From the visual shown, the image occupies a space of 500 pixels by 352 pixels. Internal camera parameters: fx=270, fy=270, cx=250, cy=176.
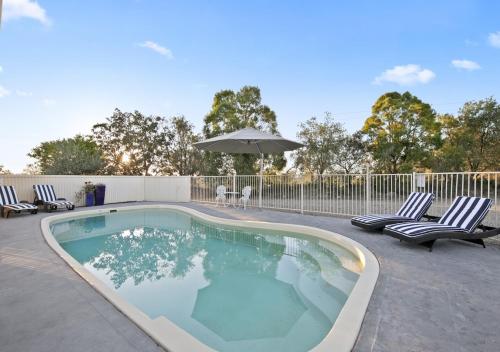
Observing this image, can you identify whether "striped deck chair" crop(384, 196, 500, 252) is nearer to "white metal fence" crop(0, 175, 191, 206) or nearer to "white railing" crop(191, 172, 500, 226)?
"white railing" crop(191, 172, 500, 226)

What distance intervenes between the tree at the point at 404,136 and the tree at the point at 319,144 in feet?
9.24

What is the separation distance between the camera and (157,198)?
13492 millimetres

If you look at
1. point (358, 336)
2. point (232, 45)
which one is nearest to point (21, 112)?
point (232, 45)

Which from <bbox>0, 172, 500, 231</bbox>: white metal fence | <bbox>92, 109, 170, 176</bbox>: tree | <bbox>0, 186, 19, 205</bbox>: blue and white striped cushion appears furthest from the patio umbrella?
<bbox>92, 109, 170, 176</bbox>: tree

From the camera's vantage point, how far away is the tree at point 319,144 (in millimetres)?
14750

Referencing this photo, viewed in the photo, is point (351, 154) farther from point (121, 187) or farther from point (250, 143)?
point (121, 187)

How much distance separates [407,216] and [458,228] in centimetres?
124

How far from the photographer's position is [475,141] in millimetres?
15562

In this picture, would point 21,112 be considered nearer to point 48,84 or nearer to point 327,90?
point 48,84

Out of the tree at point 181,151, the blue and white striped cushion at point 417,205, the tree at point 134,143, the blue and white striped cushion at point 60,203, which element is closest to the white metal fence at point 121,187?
the blue and white striped cushion at point 60,203

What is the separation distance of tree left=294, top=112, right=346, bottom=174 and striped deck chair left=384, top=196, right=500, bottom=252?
10.1 meters

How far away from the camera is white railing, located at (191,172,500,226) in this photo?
649 centimetres

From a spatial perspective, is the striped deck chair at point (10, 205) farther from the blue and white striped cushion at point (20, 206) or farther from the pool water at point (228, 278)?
the pool water at point (228, 278)

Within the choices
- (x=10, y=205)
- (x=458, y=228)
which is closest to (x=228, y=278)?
(x=458, y=228)
